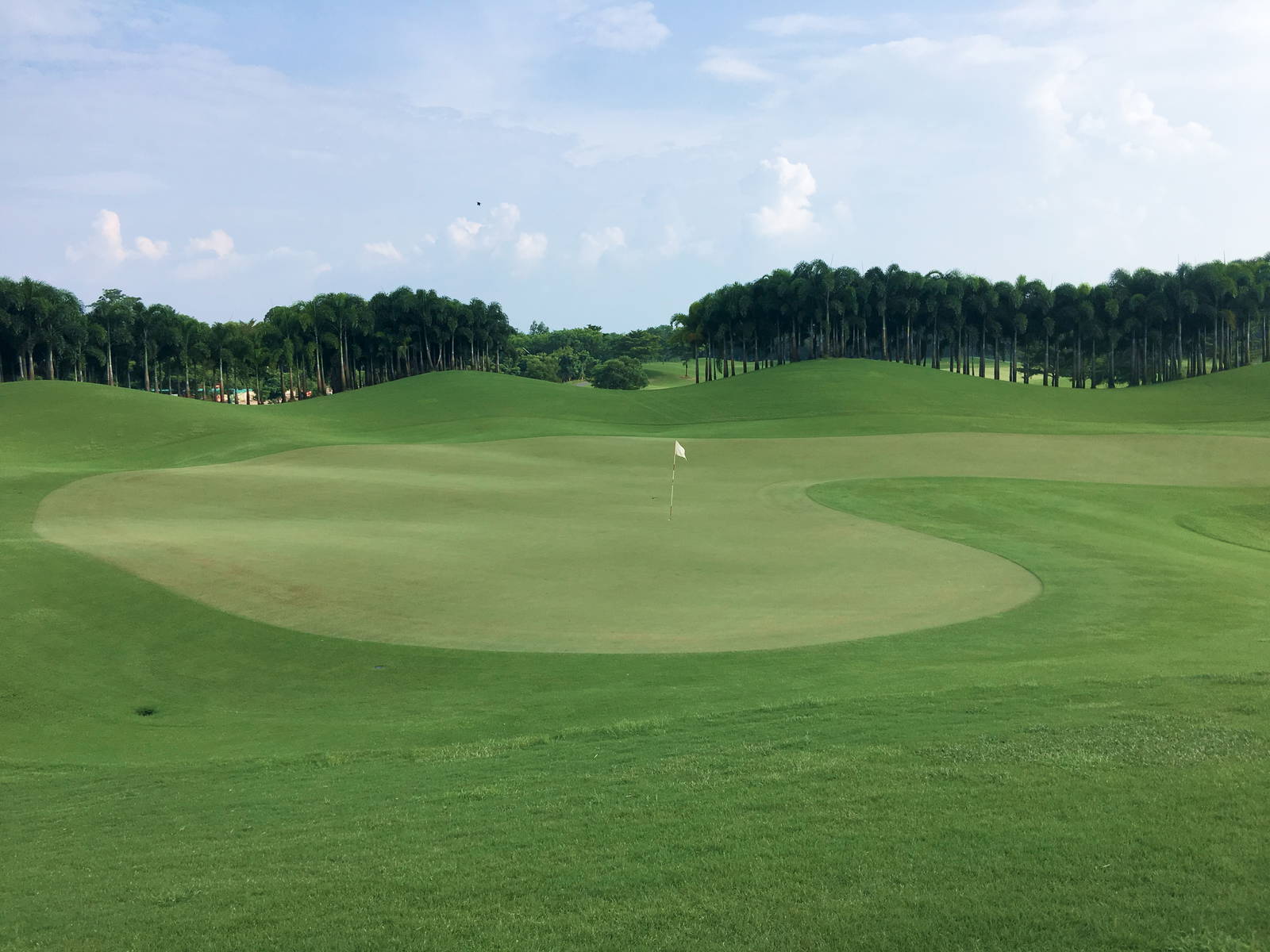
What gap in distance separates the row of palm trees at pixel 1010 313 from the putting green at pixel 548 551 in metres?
59.2

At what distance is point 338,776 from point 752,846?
5.57 meters

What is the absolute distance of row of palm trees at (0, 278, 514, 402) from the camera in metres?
87.8

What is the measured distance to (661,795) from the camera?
31.1 ft

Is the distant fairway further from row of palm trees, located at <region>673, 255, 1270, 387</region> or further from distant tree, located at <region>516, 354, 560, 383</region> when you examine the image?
distant tree, located at <region>516, 354, 560, 383</region>

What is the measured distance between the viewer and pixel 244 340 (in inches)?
4476

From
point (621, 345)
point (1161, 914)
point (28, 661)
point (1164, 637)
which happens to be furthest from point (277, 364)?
point (1161, 914)

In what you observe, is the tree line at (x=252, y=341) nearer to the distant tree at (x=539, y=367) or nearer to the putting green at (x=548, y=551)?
the distant tree at (x=539, y=367)

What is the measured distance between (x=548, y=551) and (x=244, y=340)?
98.9 metres

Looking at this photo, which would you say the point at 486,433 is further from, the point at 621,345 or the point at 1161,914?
the point at 621,345

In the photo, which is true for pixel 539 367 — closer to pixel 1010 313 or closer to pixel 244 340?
pixel 244 340

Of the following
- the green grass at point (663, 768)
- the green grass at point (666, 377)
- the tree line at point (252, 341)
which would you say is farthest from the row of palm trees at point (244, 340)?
the green grass at point (663, 768)

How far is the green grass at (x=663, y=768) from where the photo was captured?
7.09 meters

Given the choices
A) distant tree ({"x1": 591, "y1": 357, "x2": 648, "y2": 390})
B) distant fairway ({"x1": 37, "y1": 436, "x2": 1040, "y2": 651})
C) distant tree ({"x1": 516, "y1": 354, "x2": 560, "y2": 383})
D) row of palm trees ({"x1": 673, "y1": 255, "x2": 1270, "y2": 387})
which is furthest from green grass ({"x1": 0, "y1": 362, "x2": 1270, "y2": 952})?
distant tree ({"x1": 516, "y1": 354, "x2": 560, "y2": 383})

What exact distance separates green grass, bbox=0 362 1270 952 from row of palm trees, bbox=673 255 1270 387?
7579 centimetres
